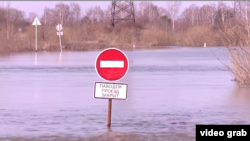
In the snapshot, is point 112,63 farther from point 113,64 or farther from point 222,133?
point 222,133

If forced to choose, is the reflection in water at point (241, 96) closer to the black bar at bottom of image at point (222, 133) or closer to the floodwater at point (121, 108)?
the floodwater at point (121, 108)

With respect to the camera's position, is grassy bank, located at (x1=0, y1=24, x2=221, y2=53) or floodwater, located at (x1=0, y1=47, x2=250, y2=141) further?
grassy bank, located at (x1=0, y1=24, x2=221, y2=53)

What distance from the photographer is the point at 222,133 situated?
337 inches

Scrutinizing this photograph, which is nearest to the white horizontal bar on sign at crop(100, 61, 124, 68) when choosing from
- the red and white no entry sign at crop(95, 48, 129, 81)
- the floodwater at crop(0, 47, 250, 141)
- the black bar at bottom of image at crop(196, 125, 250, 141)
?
the red and white no entry sign at crop(95, 48, 129, 81)

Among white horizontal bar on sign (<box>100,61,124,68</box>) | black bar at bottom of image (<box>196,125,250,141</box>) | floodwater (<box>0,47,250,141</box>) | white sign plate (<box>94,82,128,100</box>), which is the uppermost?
white horizontal bar on sign (<box>100,61,124,68</box>)

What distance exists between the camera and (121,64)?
10453 millimetres

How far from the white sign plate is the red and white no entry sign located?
5.5 inches

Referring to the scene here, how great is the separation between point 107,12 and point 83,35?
333 ft

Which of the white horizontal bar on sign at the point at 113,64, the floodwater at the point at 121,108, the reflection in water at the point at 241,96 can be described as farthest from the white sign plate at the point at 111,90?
the reflection in water at the point at 241,96

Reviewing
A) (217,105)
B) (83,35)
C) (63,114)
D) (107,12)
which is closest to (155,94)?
(217,105)

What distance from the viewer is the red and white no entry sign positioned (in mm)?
10406

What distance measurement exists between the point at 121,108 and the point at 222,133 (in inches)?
209

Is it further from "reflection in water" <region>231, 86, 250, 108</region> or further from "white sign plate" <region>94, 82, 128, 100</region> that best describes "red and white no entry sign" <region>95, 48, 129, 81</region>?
"reflection in water" <region>231, 86, 250, 108</region>

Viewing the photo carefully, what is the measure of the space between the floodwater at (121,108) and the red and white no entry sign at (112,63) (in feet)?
3.37
